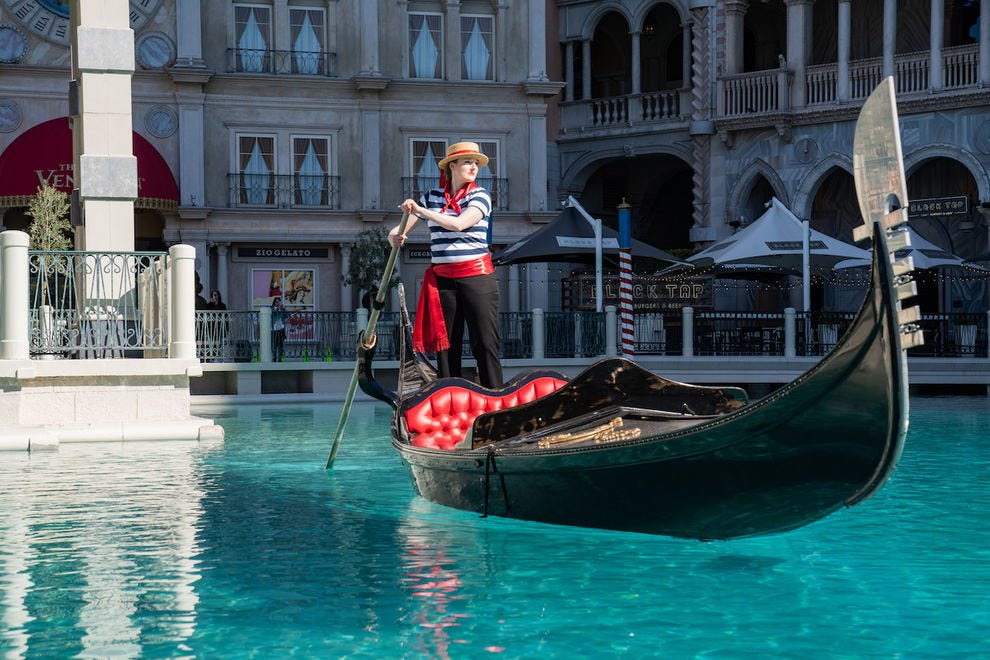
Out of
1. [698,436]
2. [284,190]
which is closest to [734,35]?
[284,190]

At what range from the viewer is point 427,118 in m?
26.8

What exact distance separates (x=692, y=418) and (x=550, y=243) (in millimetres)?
14034

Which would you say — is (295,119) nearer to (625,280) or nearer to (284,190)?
(284,190)

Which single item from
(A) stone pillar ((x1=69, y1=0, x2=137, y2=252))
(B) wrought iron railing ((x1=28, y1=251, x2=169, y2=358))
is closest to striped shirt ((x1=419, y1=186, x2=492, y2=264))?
(B) wrought iron railing ((x1=28, y1=251, x2=169, y2=358))

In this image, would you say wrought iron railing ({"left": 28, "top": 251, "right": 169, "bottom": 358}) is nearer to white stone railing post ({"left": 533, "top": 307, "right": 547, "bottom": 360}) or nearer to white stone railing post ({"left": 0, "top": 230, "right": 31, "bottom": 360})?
white stone railing post ({"left": 0, "top": 230, "right": 31, "bottom": 360})

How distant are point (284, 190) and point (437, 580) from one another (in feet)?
70.8

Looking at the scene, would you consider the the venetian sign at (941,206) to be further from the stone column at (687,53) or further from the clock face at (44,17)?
the clock face at (44,17)

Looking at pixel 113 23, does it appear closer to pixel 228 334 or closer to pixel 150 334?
pixel 150 334

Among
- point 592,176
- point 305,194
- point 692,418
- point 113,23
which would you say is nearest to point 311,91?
point 305,194

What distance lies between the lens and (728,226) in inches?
1055

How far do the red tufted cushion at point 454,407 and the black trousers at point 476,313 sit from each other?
249 millimetres

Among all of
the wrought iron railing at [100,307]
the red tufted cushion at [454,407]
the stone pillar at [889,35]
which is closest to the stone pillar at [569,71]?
the stone pillar at [889,35]

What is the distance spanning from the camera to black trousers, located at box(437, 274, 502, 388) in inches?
306

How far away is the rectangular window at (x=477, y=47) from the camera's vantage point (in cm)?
2723
